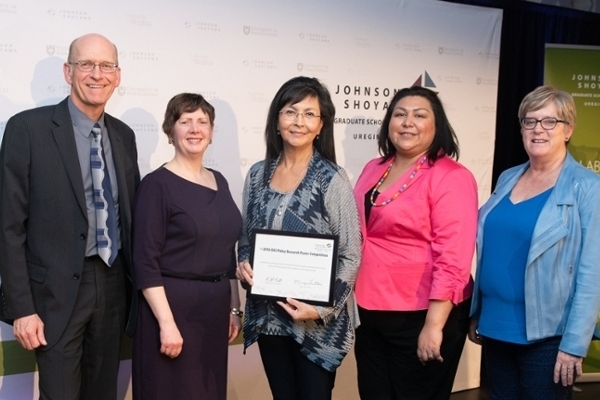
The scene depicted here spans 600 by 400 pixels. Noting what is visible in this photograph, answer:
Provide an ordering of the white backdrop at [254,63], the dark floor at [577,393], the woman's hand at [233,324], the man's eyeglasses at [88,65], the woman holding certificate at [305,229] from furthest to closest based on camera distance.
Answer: the dark floor at [577,393] → the white backdrop at [254,63] → the woman's hand at [233,324] → the man's eyeglasses at [88,65] → the woman holding certificate at [305,229]

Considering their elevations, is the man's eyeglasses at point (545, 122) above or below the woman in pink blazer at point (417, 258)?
above

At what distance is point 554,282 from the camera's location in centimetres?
232

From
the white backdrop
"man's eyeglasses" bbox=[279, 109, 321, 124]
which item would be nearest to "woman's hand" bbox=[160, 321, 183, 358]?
"man's eyeglasses" bbox=[279, 109, 321, 124]

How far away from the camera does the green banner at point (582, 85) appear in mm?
4734

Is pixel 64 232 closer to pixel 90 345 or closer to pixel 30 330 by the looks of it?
pixel 30 330

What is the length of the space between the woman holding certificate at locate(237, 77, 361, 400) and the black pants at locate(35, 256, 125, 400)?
518 mm

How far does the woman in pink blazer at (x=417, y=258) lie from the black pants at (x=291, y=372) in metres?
0.32

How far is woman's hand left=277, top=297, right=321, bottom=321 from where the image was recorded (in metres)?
2.33

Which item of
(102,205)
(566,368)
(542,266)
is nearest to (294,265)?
(102,205)

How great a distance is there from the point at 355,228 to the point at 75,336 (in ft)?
3.69

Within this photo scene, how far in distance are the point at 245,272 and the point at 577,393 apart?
10.7ft

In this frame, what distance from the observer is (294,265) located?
2.35 m

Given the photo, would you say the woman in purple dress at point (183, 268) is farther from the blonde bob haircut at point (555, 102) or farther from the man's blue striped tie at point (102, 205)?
the blonde bob haircut at point (555, 102)
